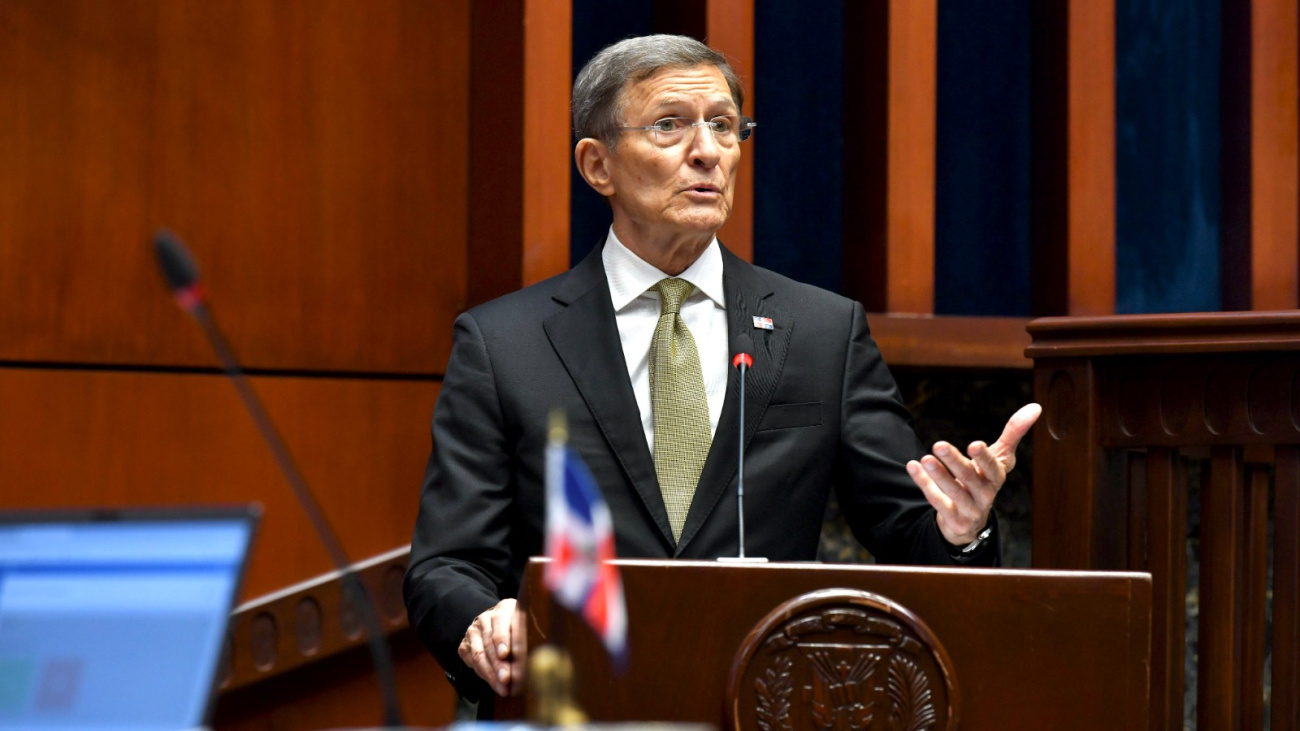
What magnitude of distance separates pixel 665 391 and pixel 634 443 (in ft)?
0.32

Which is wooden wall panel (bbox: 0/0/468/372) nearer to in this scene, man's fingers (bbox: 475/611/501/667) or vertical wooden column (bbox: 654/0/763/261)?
vertical wooden column (bbox: 654/0/763/261)

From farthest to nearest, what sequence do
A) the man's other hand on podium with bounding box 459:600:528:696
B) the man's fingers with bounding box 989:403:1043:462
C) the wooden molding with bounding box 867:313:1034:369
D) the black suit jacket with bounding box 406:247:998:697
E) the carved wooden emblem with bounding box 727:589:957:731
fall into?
the wooden molding with bounding box 867:313:1034:369 → the black suit jacket with bounding box 406:247:998:697 → the man's fingers with bounding box 989:403:1043:462 → the man's other hand on podium with bounding box 459:600:528:696 → the carved wooden emblem with bounding box 727:589:957:731

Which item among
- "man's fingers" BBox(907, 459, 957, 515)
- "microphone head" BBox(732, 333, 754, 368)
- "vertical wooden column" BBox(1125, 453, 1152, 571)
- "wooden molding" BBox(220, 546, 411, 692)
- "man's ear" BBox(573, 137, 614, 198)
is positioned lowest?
"wooden molding" BBox(220, 546, 411, 692)

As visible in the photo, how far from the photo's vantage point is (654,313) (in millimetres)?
2258

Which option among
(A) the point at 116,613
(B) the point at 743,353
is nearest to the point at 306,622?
(B) the point at 743,353

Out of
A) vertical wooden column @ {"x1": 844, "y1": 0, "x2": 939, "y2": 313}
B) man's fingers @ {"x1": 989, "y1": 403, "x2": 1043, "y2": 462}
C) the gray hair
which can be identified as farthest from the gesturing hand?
vertical wooden column @ {"x1": 844, "y1": 0, "x2": 939, "y2": 313}

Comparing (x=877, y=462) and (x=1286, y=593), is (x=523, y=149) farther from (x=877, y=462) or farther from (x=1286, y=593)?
(x=1286, y=593)

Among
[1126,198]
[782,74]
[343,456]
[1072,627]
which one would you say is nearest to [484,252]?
[343,456]

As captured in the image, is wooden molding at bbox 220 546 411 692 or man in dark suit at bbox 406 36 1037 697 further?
wooden molding at bbox 220 546 411 692

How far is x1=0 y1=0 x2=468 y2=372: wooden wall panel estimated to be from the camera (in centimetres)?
276

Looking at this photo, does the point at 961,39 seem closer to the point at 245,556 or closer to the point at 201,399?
the point at 201,399

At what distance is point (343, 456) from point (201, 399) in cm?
30

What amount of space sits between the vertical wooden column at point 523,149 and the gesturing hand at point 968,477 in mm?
1265

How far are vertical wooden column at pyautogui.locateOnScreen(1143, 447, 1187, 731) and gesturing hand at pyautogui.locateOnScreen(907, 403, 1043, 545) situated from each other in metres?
0.62
